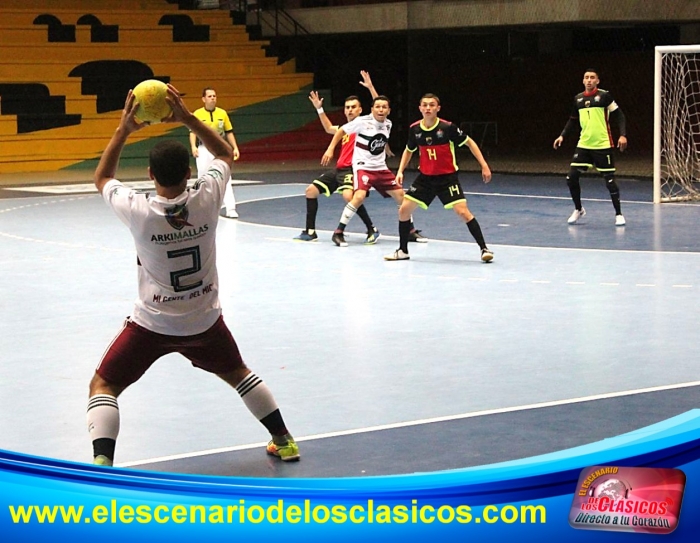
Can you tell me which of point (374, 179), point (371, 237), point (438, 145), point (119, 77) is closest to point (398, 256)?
point (438, 145)

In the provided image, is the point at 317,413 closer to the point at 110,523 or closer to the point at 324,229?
the point at 110,523

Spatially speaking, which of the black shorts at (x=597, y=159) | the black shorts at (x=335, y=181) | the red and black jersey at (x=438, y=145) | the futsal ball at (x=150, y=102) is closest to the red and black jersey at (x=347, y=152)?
the black shorts at (x=335, y=181)

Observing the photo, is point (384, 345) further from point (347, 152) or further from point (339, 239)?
point (347, 152)

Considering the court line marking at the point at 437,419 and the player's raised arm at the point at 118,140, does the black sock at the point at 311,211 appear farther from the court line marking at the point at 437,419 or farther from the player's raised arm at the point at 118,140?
the player's raised arm at the point at 118,140

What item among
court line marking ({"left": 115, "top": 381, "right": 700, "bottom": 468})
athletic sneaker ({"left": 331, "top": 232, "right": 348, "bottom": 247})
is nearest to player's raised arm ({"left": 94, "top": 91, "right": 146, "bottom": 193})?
court line marking ({"left": 115, "top": 381, "right": 700, "bottom": 468})

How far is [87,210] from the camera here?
19234 mm

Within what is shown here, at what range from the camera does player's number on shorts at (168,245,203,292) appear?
17.6 ft

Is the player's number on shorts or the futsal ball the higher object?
the futsal ball

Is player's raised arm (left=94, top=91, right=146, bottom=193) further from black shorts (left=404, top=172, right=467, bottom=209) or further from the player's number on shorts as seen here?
black shorts (left=404, top=172, right=467, bottom=209)

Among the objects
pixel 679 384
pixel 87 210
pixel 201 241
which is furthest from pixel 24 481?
pixel 87 210

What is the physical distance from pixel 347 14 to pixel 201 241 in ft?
81.3

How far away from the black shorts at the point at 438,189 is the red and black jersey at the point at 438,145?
0.06 m

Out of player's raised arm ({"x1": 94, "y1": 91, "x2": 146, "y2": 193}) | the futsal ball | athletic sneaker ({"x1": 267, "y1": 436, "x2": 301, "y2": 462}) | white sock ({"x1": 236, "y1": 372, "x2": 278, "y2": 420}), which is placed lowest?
athletic sneaker ({"x1": 267, "y1": 436, "x2": 301, "y2": 462})

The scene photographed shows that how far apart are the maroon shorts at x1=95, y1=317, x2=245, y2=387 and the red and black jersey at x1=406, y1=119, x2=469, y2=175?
24.5 feet
